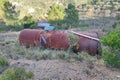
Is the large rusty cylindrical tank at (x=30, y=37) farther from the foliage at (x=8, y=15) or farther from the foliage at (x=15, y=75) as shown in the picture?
the foliage at (x=8, y=15)

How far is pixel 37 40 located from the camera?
12.3 m

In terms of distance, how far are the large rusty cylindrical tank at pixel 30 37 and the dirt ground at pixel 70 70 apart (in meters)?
3.55

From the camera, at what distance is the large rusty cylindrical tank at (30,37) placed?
12375 millimetres

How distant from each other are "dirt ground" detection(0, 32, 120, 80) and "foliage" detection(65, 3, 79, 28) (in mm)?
22623

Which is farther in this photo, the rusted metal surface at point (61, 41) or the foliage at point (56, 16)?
the foliage at point (56, 16)

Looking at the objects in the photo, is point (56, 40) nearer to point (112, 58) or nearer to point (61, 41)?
point (61, 41)

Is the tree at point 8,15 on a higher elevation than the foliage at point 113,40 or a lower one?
lower

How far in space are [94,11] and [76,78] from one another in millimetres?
45996

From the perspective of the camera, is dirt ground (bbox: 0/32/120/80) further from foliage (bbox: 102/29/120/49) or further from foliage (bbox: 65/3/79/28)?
foliage (bbox: 65/3/79/28)

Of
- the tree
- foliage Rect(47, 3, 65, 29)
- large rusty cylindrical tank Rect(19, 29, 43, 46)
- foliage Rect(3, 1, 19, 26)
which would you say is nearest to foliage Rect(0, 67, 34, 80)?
large rusty cylindrical tank Rect(19, 29, 43, 46)

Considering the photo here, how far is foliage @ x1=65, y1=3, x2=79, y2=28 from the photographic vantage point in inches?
1233

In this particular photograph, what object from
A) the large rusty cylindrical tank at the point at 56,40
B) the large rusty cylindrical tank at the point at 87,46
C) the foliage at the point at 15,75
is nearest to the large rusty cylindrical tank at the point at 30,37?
the large rusty cylindrical tank at the point at 56,40

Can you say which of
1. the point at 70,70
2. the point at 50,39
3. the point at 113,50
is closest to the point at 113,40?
the point at 113,50

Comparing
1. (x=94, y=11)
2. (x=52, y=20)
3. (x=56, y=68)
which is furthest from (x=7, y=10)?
(x=56, y=68)
